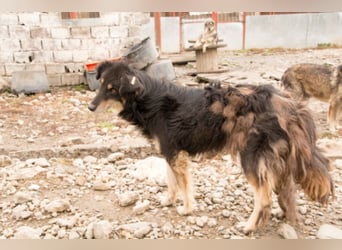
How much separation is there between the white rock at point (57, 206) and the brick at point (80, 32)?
5.83 metres

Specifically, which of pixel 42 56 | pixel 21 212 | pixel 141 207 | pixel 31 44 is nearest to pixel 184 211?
pixel 141 207

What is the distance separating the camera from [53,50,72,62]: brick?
316 inches

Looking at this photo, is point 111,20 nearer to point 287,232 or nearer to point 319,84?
point 319,84

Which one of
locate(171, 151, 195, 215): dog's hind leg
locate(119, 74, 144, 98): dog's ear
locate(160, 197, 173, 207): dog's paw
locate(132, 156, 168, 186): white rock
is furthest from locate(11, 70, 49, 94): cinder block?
locate(171, 151, 195, 215): dog's hind leg

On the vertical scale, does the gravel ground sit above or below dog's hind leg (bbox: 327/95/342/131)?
below

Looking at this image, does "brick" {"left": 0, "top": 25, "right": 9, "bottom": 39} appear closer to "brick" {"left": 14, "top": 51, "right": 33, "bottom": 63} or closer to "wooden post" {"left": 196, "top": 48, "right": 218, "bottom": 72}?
"brick" {"left": 14, "top": 51, "right": 33, "bottom": 63}

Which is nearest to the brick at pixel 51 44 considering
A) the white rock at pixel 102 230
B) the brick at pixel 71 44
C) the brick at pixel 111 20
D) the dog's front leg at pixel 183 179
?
the brick at pixel 71 44

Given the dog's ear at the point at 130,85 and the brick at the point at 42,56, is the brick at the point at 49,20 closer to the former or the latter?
the brick at the point at 42,56

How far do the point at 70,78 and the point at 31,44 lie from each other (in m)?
1.17

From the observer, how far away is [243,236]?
2611mm

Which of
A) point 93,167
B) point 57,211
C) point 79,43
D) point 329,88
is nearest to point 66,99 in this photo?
point 79,43

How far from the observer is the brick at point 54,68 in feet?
26.2

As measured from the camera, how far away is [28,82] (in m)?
7.49

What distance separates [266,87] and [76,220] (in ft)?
6.33
